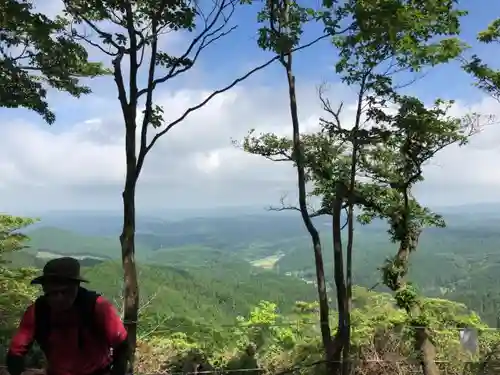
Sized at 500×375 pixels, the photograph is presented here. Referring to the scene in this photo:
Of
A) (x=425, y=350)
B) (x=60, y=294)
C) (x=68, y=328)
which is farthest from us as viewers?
(x=425, y=350)

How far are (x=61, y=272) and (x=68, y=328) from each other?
Result: 308 millimetres

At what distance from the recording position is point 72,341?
2500 mm

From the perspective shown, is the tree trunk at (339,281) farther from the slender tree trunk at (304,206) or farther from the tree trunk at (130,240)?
the tree trunk at (130,240)

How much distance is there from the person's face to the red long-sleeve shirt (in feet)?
0.22

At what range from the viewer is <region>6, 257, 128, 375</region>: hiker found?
7.87 feet

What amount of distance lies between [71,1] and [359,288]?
316 inches

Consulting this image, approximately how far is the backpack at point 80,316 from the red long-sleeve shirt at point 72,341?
0.02 meters

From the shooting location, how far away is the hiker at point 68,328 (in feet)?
7.87

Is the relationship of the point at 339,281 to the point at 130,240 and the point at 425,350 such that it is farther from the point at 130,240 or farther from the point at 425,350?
the point at 130,240

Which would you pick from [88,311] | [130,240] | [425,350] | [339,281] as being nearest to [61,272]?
[88,311]

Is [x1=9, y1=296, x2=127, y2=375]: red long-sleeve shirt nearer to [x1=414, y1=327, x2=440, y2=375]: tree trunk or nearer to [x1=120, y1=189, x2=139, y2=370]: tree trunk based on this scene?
[x1=120, y1=189, x2=139, y2=370]: tree trunk

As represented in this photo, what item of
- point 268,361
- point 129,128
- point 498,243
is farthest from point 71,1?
point 498,243

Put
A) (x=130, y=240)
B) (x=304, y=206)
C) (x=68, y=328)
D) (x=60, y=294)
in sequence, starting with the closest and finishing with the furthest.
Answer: (x=60, y=294)
(x=68, y=328)
(x=130, y=240)
(x=304, y=206)

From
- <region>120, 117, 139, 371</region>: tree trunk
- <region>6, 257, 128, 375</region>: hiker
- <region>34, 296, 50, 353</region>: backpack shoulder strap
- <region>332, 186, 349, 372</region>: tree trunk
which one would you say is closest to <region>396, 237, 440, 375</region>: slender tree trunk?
<region>332, 186, 349, 372</region>: tree trunk
